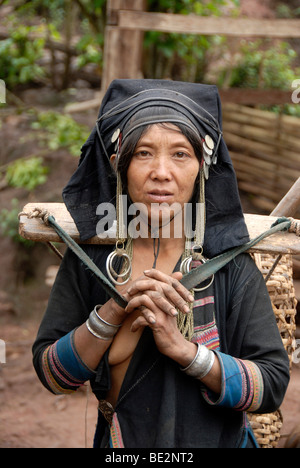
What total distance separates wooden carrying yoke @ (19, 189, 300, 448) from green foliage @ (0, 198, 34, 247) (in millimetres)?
4539

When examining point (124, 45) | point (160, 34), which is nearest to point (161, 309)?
point (124, 45)

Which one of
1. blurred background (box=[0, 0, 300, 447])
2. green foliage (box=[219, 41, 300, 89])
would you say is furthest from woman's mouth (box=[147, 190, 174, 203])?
green foliage (box=[219, 41, 300, 89])

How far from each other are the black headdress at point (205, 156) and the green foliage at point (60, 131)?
16.8ft

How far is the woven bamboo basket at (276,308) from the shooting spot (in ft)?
7.30

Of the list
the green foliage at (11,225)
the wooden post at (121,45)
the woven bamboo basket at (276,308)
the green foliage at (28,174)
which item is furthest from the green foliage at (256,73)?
the woven bamboo basket at (276,308)

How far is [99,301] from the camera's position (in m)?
2.04

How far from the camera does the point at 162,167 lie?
1812 mm

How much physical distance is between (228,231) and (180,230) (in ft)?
0.57

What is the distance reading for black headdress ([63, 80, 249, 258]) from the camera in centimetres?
191

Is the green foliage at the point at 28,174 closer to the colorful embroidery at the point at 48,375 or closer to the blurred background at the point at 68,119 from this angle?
the blurred background at the point at 68,119

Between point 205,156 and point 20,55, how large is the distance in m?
7.77

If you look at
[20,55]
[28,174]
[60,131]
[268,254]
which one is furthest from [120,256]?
[20,55]

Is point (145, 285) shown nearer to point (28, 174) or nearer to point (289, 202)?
point (289, 202)
